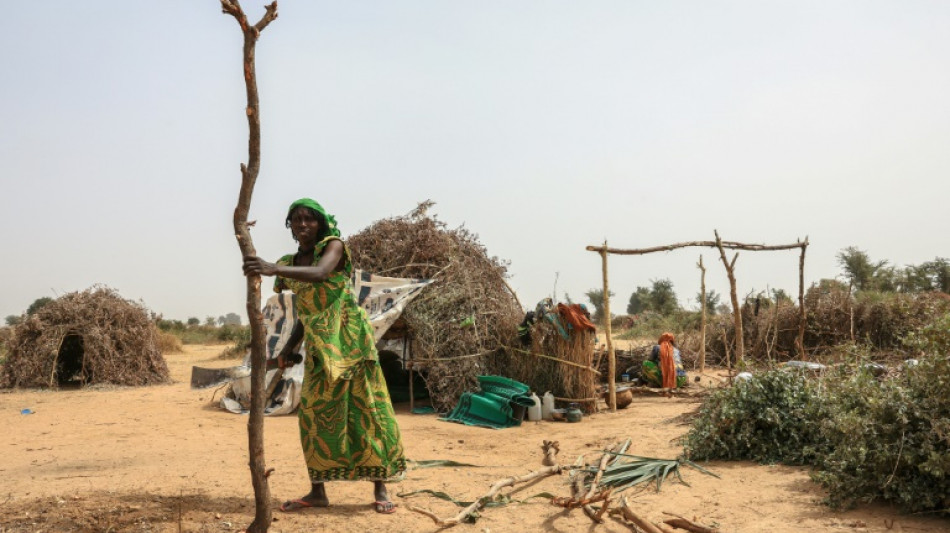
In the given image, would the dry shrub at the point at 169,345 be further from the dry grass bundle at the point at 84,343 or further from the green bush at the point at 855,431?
the green bush at the point at 855,431

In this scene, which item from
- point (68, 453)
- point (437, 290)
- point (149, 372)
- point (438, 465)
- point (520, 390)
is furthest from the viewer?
point (149, 372)

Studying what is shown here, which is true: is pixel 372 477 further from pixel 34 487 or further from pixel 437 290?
pixel 437 290

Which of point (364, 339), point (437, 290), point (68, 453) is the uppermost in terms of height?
point (437, 290)

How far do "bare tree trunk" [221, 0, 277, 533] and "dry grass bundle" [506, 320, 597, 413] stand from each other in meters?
5.45

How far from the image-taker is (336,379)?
3775mm

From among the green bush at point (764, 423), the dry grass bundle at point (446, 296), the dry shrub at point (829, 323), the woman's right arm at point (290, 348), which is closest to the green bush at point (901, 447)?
the green bush at point (764, 423)

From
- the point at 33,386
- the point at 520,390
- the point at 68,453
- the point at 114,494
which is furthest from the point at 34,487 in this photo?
the point at 33,386

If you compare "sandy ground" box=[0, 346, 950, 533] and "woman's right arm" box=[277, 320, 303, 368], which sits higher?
"woman's right arm" box=[277, 320, 303, 368]

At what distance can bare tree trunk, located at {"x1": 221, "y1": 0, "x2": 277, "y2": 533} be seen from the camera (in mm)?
3143

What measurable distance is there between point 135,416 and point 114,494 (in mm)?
4417

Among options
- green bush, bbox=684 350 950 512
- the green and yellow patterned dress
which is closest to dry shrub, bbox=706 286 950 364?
green bush, bbox=684 350 950 512

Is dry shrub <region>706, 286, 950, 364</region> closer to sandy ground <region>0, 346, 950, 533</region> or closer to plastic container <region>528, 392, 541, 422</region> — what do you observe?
plastic container <region>528, 392, 541, 422</region>

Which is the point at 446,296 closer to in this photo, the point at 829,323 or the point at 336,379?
the point at 336,379

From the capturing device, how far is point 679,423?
6770mm
